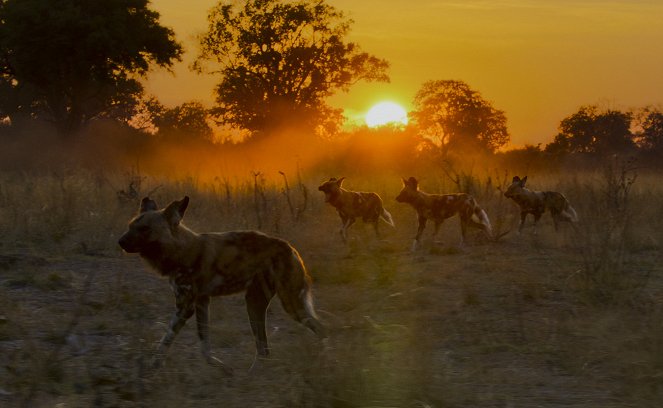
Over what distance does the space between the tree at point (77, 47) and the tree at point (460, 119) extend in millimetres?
16529

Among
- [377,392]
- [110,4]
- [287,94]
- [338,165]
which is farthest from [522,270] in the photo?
[287,94]

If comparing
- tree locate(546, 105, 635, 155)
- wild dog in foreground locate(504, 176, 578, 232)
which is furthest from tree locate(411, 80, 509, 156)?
wild dog in foreground locate(504, 176, 578, 232)

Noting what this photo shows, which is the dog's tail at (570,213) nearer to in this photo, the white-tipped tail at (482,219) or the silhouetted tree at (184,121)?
the white-tipped tail at (482,219)

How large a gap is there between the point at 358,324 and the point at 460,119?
39759mm

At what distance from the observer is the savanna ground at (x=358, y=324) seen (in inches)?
169

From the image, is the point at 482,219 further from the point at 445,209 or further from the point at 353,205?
the point at 353,205

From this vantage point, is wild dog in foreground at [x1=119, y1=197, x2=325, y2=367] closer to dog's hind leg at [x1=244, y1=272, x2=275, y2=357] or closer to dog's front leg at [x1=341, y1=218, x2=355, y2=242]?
dog's hind leg at [x1=244, y1=272, x2=275, y2=357]

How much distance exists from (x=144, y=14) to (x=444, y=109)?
2042cm

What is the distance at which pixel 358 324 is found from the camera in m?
6.28

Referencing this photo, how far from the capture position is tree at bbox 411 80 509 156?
43.6m

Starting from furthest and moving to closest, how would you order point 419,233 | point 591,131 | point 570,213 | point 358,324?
point 591,131
point 570,213
point 419,233
point 358,324

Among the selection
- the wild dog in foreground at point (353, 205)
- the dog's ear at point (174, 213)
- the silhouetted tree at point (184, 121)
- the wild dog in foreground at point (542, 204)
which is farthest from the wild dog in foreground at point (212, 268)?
the silhouetted tree at point (184, 121)

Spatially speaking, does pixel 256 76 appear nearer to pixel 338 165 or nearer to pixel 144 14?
pixel 144 14

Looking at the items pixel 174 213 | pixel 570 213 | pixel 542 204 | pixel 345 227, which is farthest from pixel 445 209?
pixel 174 213
